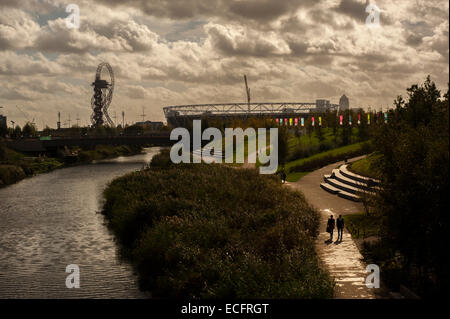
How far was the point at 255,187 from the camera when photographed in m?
41.5

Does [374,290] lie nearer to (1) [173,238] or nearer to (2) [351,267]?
(2) [351,267]

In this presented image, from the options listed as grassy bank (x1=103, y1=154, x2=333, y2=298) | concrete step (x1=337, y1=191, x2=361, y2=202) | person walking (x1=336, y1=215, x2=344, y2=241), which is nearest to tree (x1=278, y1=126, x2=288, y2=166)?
concrete step (x1=337, y1=191, x2=361, y2=202)

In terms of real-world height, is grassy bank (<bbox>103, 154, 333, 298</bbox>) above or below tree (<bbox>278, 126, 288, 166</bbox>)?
below

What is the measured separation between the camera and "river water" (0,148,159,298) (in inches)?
1021

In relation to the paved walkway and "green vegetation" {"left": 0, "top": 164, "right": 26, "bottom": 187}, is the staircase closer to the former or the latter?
the paved walkway

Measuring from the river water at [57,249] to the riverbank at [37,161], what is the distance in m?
20.6

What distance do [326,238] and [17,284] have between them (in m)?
17.7

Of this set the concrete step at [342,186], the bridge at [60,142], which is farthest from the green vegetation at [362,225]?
the bridge at [60,142]

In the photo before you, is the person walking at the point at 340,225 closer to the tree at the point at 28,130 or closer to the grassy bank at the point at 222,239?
the grassy bank at the point at 222,239

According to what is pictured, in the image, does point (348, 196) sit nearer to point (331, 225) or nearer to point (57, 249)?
point (331, 225)

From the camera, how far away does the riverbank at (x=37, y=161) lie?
81188 mm

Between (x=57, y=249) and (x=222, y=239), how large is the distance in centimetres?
1355

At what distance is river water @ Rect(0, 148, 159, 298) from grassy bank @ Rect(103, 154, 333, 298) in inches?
60.3
